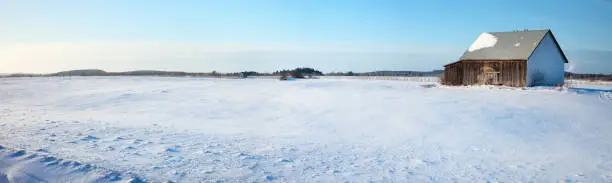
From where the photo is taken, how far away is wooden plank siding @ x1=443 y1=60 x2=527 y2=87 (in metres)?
28.3

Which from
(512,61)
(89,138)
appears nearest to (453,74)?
(512,61)

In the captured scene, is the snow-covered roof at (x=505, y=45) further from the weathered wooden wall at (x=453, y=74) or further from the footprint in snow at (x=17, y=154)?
the footprint in snow at (x=17, y=154)

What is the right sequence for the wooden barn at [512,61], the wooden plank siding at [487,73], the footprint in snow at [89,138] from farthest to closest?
1. the wooden barn at [512,61]
2. the wooden plank siding at [487,73]
3. the footprint in snow at [89,138]

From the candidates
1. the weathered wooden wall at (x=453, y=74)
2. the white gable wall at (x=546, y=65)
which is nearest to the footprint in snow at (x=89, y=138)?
the weathered wooden wall at (x=453, y=74)

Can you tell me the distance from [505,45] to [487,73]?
3077 mm

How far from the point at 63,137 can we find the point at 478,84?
98.9 ft

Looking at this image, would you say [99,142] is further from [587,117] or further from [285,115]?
[587,117]

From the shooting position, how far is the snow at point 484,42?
31653 millimetres

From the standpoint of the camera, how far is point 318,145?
942 cm

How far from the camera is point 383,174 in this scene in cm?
694

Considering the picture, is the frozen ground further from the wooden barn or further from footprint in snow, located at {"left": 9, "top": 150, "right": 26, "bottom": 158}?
the wooden barn

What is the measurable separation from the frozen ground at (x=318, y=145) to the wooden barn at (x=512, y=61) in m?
13.4

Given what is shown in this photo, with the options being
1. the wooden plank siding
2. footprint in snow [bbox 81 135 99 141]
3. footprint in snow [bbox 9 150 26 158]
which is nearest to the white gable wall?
the wooden plank siding

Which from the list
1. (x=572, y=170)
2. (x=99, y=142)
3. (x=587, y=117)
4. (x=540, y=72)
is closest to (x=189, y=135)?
(x=99, y=142)
